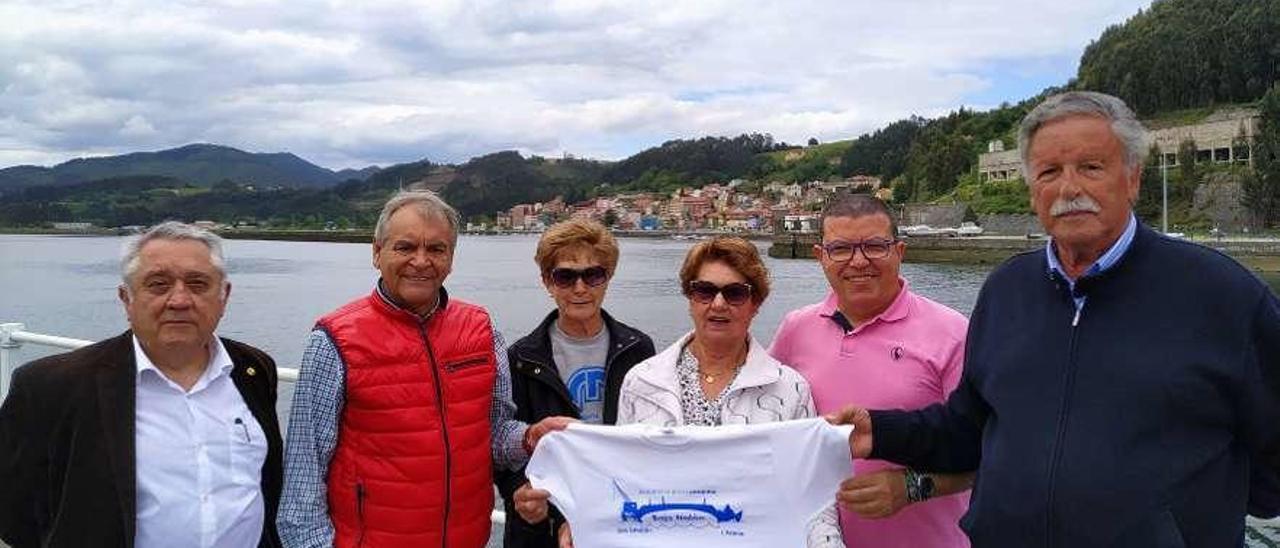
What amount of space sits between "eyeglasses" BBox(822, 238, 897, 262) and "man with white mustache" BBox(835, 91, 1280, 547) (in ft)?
2.10

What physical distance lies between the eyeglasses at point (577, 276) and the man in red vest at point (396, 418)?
0.43 m

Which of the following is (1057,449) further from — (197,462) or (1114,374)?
(197,462)

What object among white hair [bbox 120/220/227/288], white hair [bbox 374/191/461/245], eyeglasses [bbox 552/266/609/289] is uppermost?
white hair [bbox 374/191/461/245]

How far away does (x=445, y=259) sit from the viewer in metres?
3.13

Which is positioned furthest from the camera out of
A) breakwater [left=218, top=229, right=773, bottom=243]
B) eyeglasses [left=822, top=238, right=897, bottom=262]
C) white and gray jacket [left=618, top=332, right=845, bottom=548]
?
breakwater [left=218, top=229, right=773, bottom=243]

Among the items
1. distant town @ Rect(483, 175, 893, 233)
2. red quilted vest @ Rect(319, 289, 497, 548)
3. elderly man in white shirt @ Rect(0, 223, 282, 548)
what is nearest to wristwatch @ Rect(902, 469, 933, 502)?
red quilted vest @ Rect(319, 289, 497, 548)

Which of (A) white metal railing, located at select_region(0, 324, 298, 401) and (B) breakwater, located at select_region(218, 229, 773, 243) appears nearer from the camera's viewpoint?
(A) white metal railing, located at select_region(0, 324, 298, 401)

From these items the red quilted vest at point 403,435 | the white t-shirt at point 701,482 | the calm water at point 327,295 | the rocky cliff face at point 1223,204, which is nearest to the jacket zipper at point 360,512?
the red quilted vest at point 403,435

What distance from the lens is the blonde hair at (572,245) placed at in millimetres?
3490

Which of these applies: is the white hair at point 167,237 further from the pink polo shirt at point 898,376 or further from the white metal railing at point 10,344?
the white metal railing at point 10,344

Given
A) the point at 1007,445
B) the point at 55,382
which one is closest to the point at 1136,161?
the point at 1007,445

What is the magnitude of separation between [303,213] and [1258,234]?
149 meters

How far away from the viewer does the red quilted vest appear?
2973mm

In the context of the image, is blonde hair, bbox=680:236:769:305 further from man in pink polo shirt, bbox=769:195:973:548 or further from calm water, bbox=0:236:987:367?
calm water, bbox=0:236:987:367
